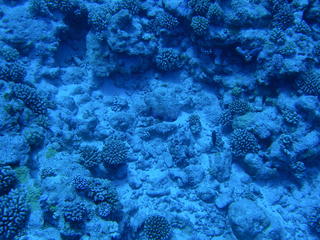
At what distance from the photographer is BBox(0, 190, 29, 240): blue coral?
5250mm

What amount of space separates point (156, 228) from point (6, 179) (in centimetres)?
397

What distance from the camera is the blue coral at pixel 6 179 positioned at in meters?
5.59

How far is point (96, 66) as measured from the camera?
9008 mm

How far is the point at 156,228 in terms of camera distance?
698cm

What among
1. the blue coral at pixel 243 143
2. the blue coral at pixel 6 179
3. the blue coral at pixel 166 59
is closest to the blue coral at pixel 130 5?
the blue coral at pixel 166 59

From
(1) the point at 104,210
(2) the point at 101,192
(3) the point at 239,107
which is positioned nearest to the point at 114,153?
(2) the point at 101,192

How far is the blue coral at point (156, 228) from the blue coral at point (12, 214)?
310 centimetres

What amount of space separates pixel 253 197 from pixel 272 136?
2048mm

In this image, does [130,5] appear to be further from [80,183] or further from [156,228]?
[156,228]

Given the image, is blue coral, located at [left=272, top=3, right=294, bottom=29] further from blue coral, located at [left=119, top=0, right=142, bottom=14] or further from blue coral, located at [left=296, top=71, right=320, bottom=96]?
blue coral, located at [left=119, top=0, right=142, bottom=14]

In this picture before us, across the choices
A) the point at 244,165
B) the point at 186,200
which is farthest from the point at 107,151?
the point at 244,165

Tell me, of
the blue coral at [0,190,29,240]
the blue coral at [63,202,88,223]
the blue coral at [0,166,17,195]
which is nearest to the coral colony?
the blue coral at [63,202,88,223]

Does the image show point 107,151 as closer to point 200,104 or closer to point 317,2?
point 200,104

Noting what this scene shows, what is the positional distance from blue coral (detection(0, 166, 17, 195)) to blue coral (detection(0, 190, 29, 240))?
0.16m
